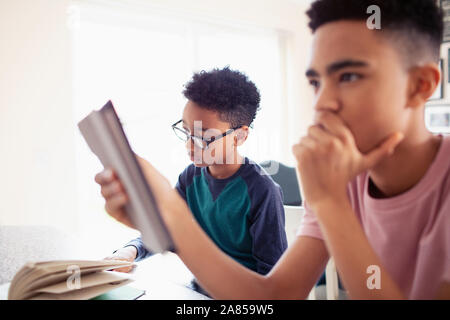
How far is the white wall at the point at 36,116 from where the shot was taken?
85.4 inches

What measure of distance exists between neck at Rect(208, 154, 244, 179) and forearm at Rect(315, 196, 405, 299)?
66cm

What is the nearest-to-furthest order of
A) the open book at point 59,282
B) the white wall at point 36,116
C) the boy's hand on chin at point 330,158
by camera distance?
the boy's hand on chin at point 330,158 < the open book at point 59,282 < the white wall at point 36,116

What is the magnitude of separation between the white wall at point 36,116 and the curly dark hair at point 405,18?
7.03 feet

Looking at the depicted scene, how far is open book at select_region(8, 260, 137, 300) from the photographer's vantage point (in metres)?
0.62

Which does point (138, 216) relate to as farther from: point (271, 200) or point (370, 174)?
point (271, 200)

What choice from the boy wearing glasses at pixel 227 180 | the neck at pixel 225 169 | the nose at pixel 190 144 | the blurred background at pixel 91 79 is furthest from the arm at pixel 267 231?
the blurred background at pixel 91 79

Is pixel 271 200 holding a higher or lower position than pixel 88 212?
higher

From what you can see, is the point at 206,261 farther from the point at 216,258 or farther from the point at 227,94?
the point at 227,94

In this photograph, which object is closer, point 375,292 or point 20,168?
point 375,292

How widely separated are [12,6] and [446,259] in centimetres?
249

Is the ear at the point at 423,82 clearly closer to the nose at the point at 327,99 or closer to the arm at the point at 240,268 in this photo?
the nose at the point at 327,99

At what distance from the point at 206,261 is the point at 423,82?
43cm
